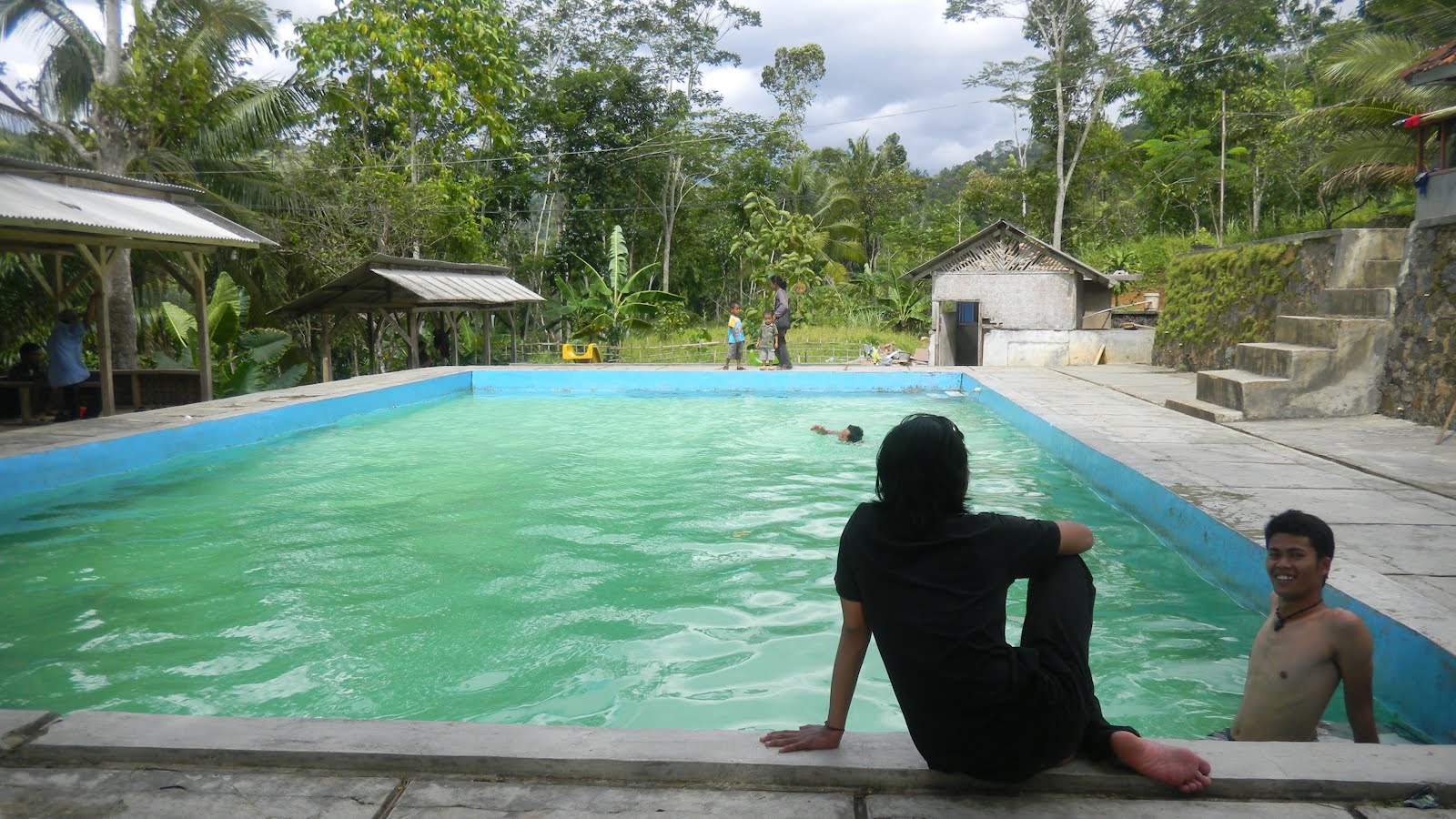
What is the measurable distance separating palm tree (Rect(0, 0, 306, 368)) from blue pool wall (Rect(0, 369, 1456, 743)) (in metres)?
5.66

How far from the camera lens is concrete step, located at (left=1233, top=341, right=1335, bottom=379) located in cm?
902

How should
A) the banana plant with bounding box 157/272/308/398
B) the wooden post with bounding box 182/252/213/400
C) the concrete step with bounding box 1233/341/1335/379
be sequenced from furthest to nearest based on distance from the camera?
1. the banana plant with bounding box 157/272/308/398
2. the wooden post with bounding box 182/252/213/400
3. the concrete step with bounding box 1233/341/1335/379

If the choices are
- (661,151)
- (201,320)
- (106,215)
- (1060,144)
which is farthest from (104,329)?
(1060,144)

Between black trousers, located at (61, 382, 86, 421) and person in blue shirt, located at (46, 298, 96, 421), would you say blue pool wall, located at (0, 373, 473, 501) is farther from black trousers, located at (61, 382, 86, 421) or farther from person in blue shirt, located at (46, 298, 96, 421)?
black trousers, located at (61, 382, 86, 421)

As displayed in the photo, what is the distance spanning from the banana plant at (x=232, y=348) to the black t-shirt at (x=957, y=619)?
14203mm

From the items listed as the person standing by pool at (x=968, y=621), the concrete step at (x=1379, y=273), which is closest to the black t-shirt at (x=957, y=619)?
the person standing by pool at (x=968, y=621)

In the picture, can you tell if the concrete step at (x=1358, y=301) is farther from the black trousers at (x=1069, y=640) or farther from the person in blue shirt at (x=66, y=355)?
the person in blue shirt at (x=66, y=355)

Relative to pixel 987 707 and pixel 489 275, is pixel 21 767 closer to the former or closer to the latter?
pixel 987 707

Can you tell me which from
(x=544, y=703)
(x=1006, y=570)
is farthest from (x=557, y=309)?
(x=1006, y=570)

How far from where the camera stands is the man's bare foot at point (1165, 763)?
2.25 m

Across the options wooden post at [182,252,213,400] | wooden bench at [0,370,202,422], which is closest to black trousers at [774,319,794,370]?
wooden post at [182,252,213,400]

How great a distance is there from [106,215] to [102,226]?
89 cm

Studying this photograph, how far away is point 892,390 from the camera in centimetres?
1591

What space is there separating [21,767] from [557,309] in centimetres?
2212
